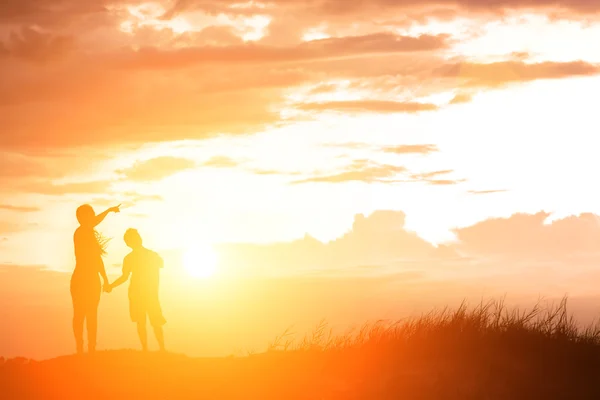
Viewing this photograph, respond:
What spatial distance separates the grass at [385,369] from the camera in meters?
15.7

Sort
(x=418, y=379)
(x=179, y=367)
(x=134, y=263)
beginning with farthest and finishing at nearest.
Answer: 1. (x=134, y=263)
2. (x=179, y=367)
3. (x=418, y=379)

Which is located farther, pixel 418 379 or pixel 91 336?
pixel 91 336

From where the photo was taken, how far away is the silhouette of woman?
59.3 ft

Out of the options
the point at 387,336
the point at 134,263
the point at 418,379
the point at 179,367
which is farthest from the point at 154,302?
the point at 418,379

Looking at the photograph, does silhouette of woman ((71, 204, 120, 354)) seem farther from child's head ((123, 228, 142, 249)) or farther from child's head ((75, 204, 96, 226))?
child's head ((123, 228, 142, 249))

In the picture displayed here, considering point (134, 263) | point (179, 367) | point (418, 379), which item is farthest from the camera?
point (134, 263)

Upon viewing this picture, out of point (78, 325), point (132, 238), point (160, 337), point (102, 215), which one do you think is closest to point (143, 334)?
point (160, 337)

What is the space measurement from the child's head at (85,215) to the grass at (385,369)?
287 cm

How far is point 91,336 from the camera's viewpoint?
59.5 feet

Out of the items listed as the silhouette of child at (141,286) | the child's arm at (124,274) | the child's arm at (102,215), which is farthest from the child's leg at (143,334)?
the child's arm at (102,215)

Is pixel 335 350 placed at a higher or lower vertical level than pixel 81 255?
lower

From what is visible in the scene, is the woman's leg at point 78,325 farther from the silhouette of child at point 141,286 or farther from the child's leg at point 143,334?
the child's leg at point 143,334

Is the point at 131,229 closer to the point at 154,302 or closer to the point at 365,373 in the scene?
the point at 154,302

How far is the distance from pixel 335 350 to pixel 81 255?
5827 millimetres
